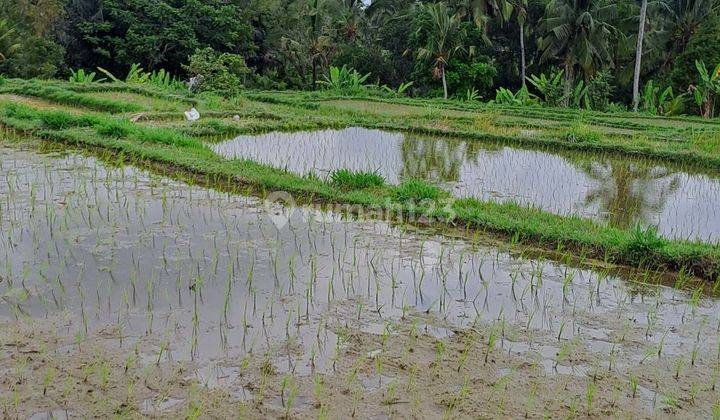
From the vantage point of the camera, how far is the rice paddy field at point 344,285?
3.40 metres

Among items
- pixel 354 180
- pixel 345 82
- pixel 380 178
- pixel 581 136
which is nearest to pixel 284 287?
pixel 354 180

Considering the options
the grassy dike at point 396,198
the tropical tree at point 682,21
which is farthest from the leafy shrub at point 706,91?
the grassy dike at point 396,198

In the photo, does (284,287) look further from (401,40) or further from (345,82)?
(401,40)

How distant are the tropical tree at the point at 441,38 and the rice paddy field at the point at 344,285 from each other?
12.3 meters

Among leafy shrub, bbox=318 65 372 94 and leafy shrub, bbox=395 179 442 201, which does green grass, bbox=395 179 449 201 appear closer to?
leafy shrub, bbox=395 179 442 201

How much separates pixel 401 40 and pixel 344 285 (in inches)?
851

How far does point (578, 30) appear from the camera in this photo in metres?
20.8

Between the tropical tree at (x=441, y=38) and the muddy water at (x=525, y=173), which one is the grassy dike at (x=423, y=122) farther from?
the tropical tree at (x=441, y=38)

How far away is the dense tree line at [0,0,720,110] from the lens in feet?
68.3

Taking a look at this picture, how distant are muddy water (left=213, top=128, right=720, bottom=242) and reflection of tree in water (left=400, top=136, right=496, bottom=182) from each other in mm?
13

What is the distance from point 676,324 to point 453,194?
11.3 ft

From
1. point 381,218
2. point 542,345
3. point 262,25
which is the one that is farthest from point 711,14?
point 542,345

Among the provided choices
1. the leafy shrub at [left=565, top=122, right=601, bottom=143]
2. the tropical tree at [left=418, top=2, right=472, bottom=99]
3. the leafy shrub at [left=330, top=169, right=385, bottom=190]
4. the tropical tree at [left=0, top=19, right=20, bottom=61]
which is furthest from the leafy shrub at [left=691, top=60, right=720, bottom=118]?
the tropical tree at [left=0, top=19, right=20, bottom=61]

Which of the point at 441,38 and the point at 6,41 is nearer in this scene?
the point at 6,41
